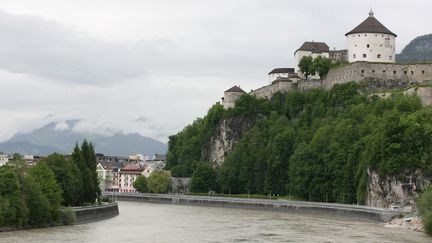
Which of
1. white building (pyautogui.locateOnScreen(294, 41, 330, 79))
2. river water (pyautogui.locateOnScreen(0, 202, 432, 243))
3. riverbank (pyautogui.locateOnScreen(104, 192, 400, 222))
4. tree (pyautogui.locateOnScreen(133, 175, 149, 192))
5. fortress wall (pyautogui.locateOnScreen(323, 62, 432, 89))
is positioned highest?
white building (pyautogui.locateOnScreen(294, 41, 330, 79))

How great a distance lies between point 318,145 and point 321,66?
20.4 metres

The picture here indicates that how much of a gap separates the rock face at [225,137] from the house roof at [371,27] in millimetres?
22334

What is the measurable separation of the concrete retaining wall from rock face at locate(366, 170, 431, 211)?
25047 mm

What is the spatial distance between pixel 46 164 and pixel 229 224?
15.3 metres

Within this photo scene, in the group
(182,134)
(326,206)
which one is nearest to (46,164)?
(326,206)

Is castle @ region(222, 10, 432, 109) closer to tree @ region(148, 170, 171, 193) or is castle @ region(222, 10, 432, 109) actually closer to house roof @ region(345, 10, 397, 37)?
house roof @ region(345, 10, 397, 37)

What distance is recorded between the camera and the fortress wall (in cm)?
10091

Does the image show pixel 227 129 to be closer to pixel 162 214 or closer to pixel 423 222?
pixel 162 214

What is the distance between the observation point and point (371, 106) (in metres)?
96.3

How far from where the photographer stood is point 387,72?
10294cm

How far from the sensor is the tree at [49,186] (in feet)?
193

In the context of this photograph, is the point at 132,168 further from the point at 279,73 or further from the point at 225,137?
the point at 279,73

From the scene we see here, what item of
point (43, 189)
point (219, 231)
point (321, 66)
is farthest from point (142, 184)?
point (219, 231)

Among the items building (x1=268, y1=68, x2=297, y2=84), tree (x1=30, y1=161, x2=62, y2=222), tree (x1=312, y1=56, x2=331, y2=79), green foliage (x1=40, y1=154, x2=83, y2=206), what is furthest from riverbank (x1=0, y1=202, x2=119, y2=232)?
building (x1=268, y1=68, x2=297, y2=84)
